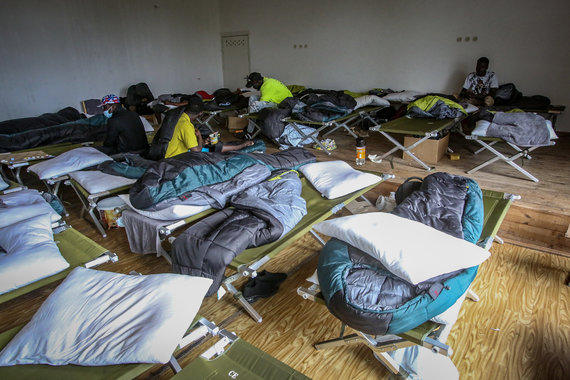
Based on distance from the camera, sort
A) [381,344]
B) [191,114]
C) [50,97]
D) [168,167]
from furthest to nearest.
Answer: [50,97]
[191,114]
[168,167]
[381,344]

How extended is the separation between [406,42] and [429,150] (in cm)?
309

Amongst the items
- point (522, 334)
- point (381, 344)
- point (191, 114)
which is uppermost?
point (191, 114)

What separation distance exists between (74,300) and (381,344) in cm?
124

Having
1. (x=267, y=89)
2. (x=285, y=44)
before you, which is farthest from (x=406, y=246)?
(x=285, y=44)

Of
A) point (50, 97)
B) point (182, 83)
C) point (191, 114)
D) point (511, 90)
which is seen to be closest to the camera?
point (191, 114)

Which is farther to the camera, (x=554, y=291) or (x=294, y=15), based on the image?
(x=294, y=15)

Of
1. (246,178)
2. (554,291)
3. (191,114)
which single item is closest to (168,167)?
(246,178)

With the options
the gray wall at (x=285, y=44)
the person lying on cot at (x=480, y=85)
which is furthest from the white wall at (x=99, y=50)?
the person lying on cot at (x=480, y=85)

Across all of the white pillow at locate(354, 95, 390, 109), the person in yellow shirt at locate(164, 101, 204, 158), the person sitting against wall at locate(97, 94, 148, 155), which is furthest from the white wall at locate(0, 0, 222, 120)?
the white pillow at locate(354, 95, 390, 109)

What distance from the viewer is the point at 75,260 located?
1834mm

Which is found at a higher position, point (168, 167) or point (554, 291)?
point (168, 167)

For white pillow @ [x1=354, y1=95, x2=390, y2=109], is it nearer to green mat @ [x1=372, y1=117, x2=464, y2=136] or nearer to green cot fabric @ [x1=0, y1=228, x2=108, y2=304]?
green mat @ [x1=372, y1=117, x2=464, y2=136]

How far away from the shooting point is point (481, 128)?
3.53m

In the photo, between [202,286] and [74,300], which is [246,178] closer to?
[202,286]
